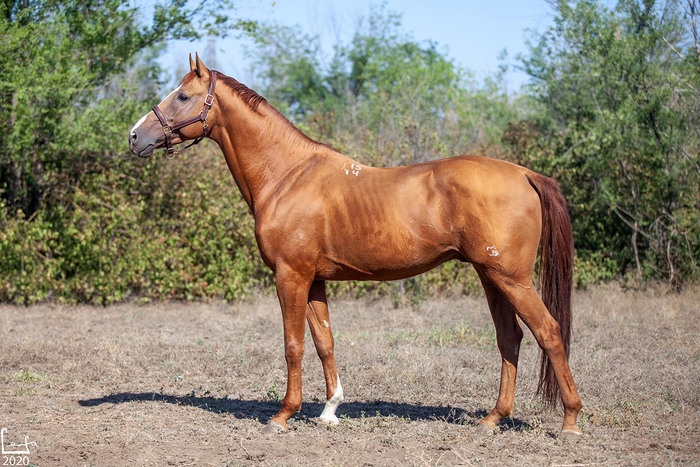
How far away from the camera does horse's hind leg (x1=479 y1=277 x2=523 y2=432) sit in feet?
16.8

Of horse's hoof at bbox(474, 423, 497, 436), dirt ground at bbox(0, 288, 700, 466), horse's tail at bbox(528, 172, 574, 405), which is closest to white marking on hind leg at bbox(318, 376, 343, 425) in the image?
dirt ground at bbox(0, 288, 700, 466)

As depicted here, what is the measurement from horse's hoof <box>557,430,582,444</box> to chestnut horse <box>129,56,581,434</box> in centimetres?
4

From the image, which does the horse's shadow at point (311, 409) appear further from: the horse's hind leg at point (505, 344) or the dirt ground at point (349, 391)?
the horse's hind leg at point (505, 344)

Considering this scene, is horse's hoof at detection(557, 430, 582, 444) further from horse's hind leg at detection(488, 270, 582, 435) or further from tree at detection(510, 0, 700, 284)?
tree at detection(510, 0, 700, 284)

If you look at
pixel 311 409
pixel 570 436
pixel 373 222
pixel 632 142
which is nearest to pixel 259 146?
pixel 373 222

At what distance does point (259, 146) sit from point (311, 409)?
83.8 inches

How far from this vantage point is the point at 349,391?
628 cm

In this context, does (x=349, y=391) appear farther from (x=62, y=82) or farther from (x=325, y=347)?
(x=62, y=82)

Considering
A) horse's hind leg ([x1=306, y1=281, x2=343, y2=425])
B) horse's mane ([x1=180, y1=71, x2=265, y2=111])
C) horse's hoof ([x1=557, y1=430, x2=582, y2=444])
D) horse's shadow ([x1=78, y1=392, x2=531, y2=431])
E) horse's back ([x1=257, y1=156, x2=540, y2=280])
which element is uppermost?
horse's mane ([x1=180, y1=71, x2=265, y2=111])

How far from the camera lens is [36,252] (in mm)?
10617

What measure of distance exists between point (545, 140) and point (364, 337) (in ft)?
21.4

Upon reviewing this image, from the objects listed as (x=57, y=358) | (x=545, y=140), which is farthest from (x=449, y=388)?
(x=545, y=140)

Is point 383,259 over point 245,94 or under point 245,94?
under

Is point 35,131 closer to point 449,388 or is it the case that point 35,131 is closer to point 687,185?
point 449,388
